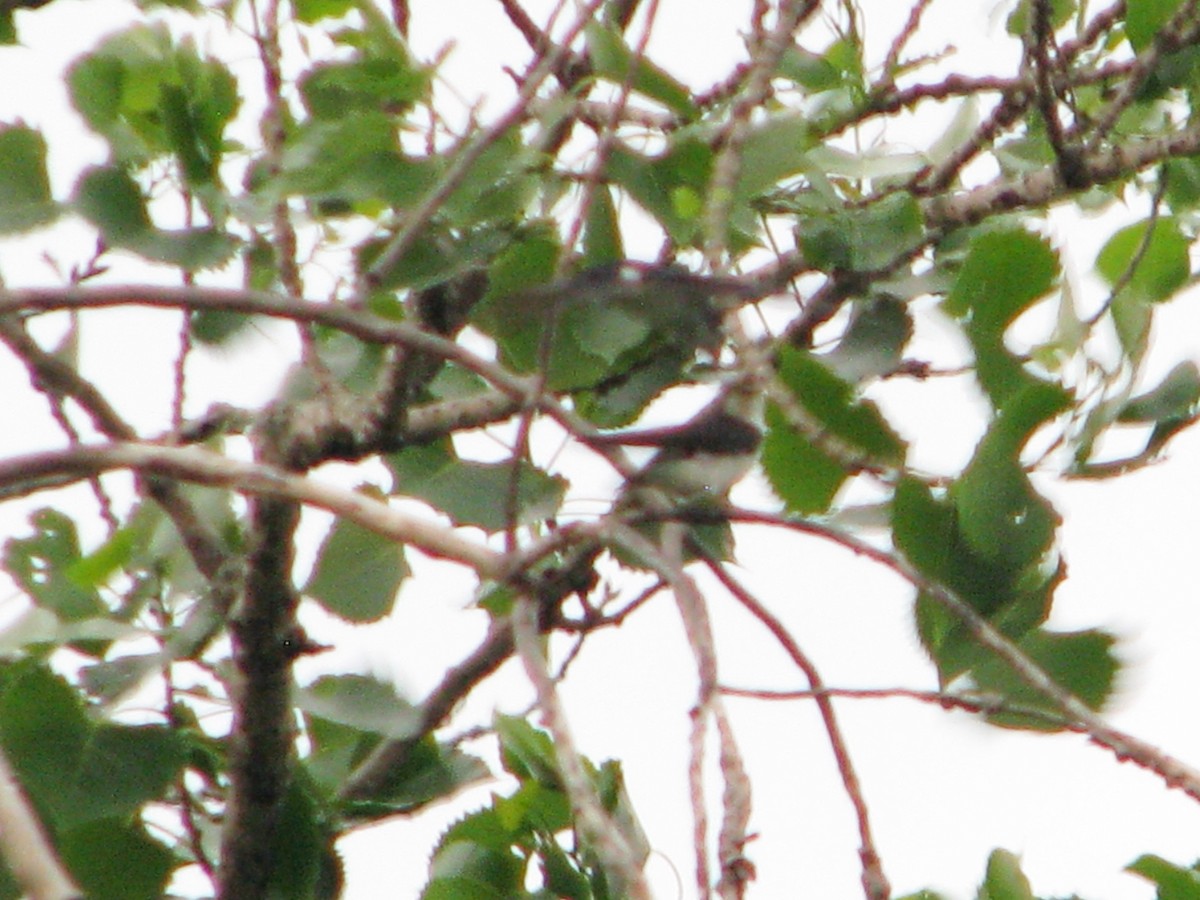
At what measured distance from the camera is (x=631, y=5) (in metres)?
1.24

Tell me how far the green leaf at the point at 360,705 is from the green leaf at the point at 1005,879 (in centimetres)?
36

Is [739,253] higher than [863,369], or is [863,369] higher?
[739,253]

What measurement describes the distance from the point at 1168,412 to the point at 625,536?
0.30 m

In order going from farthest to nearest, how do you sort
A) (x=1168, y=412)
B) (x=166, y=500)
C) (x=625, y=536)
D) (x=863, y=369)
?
(x=166, y=500), (x=863, y=369), (x=1168, y=412), (x=625, y=536)

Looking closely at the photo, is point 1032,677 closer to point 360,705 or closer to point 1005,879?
point 1005,879

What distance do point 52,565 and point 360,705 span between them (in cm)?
20

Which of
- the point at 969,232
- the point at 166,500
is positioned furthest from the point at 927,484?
the point at 166,500

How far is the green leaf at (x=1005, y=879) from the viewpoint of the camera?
2.87 ft

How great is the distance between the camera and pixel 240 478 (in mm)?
671

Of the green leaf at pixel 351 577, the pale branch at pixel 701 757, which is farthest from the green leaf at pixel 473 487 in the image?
the pale branch at pixel 701 757

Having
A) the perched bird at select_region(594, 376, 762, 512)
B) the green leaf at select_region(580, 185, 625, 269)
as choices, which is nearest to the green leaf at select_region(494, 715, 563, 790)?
the perched bird at select_region(594, 376, 762, 512)

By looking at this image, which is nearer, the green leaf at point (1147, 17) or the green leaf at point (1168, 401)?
the green leaf at point (1168, 401)

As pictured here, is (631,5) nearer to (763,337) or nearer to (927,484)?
(763,337)

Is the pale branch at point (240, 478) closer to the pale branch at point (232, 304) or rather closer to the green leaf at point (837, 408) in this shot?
the pale branch at point (232, 304)
